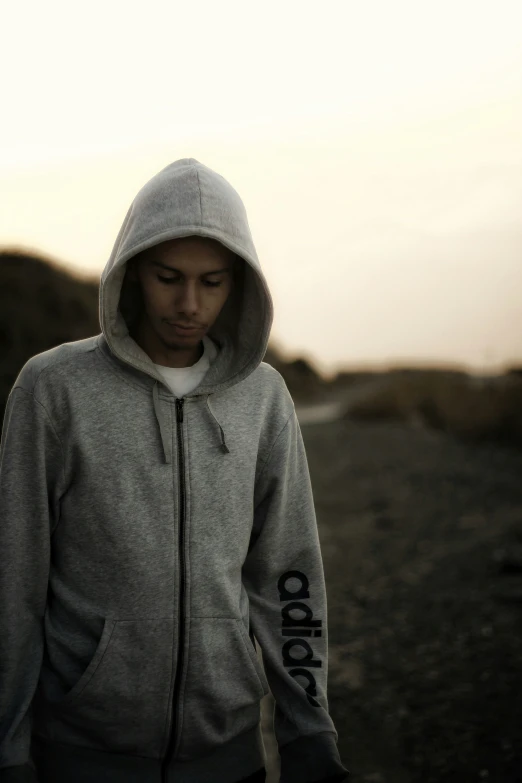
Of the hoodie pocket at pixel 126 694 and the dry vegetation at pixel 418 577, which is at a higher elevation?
the hoodie pocket at pixel 126 694

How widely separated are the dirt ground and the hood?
7.12ft

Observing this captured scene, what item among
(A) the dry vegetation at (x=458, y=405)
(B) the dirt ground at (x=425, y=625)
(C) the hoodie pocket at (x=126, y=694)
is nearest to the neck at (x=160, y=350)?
(C) the hoodie pocket at (x=126, y=694)

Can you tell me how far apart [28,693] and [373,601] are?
4.51 meters

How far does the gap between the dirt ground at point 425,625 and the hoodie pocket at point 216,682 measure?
161cm

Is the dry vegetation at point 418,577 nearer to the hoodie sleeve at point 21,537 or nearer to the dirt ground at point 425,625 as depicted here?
the dirt ground at point 425,625

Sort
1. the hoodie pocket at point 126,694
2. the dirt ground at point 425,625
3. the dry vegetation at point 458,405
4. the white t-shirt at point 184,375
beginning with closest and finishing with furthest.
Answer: the hoodie pocket at point 126,694, the white t-shirt at point 184,375, the dirt ground at point 425,625, the dry vegetation at point 458,405

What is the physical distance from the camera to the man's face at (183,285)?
2006 millimetres

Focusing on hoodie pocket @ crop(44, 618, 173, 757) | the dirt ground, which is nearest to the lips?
hoodie pocket @ crop(44, 618, 173, 757)

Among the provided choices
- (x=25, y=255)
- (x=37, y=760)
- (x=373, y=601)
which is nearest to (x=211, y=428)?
(x=37, y=760)

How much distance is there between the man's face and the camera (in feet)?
6.58

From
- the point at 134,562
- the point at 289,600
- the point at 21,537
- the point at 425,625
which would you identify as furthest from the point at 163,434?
the point at 425,625

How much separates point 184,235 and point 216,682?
1.15 m

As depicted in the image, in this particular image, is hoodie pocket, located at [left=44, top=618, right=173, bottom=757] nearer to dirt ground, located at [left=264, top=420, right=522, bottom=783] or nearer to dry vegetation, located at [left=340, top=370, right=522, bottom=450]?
dirt ground, located at [left=264, top=420, right=522, bottom=783]

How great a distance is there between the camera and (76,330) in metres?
13.8
